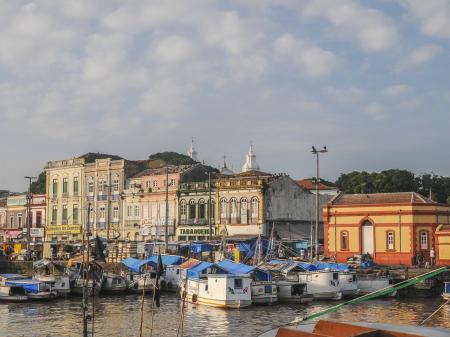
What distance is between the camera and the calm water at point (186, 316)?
36219mm

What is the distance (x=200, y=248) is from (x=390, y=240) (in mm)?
18828

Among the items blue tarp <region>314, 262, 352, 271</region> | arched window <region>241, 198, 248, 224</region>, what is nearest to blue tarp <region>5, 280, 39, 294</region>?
blue tarp <region>314, 262, 352, 271</region>

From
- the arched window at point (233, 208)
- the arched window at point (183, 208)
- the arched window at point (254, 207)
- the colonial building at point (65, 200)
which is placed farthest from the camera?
Result: the colonial building at point (65, 200)

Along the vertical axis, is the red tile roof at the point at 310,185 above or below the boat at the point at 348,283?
above

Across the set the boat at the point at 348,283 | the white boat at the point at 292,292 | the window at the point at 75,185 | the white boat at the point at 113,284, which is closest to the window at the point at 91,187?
the window at the point at 75,185

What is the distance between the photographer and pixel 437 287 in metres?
53.6

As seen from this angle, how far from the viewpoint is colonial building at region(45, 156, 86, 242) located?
9325 centimetres

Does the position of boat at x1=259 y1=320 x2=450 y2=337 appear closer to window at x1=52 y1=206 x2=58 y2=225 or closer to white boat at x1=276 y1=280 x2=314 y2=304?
white boat at x1=276 y1=280 x2=314 y2=304

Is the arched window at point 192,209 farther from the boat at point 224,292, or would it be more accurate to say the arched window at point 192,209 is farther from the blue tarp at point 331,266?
the boat at point 224,292

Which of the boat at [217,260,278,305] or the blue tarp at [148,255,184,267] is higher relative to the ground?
the blue tarp at [148,255,184,267]

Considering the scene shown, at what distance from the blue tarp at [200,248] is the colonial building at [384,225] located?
11.9 metres

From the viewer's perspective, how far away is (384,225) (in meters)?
62.5

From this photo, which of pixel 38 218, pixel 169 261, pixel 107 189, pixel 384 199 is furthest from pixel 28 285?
pixel 38 218

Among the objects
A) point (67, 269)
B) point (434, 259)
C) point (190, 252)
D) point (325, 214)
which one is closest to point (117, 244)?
point (190, 252)
